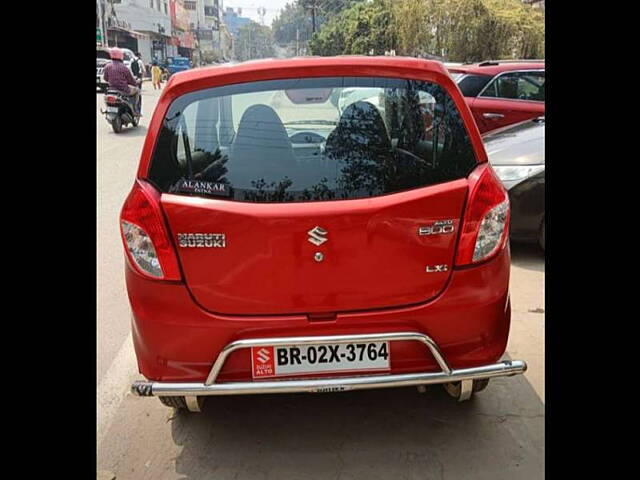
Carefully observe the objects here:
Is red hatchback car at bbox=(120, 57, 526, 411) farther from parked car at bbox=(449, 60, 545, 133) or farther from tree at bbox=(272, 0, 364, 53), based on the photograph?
tree at bbox=(272, 0, 364, 53)

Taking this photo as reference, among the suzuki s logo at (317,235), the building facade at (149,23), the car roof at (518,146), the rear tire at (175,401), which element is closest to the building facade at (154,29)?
the building facade at (149,23)

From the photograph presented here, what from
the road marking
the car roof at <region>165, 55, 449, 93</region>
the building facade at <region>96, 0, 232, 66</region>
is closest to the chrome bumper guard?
the road marking

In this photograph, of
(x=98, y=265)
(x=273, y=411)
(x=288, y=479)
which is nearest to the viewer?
(x=288, y=479)

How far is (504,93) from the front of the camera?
9.25 metres

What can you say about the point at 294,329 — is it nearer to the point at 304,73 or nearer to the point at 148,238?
the point at 148,238

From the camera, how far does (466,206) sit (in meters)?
2.44

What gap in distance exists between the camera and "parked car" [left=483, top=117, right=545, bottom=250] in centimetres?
520

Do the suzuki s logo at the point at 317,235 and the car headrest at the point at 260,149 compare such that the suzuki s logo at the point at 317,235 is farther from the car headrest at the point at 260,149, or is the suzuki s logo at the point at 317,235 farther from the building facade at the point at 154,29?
the building facade at the point at 154,29

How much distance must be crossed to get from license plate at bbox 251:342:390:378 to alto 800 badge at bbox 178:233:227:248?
435 mm

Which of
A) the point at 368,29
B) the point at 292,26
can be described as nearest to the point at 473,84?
the point at 368,29

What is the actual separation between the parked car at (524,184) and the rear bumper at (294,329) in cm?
292

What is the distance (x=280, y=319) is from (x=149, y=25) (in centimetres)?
6252
